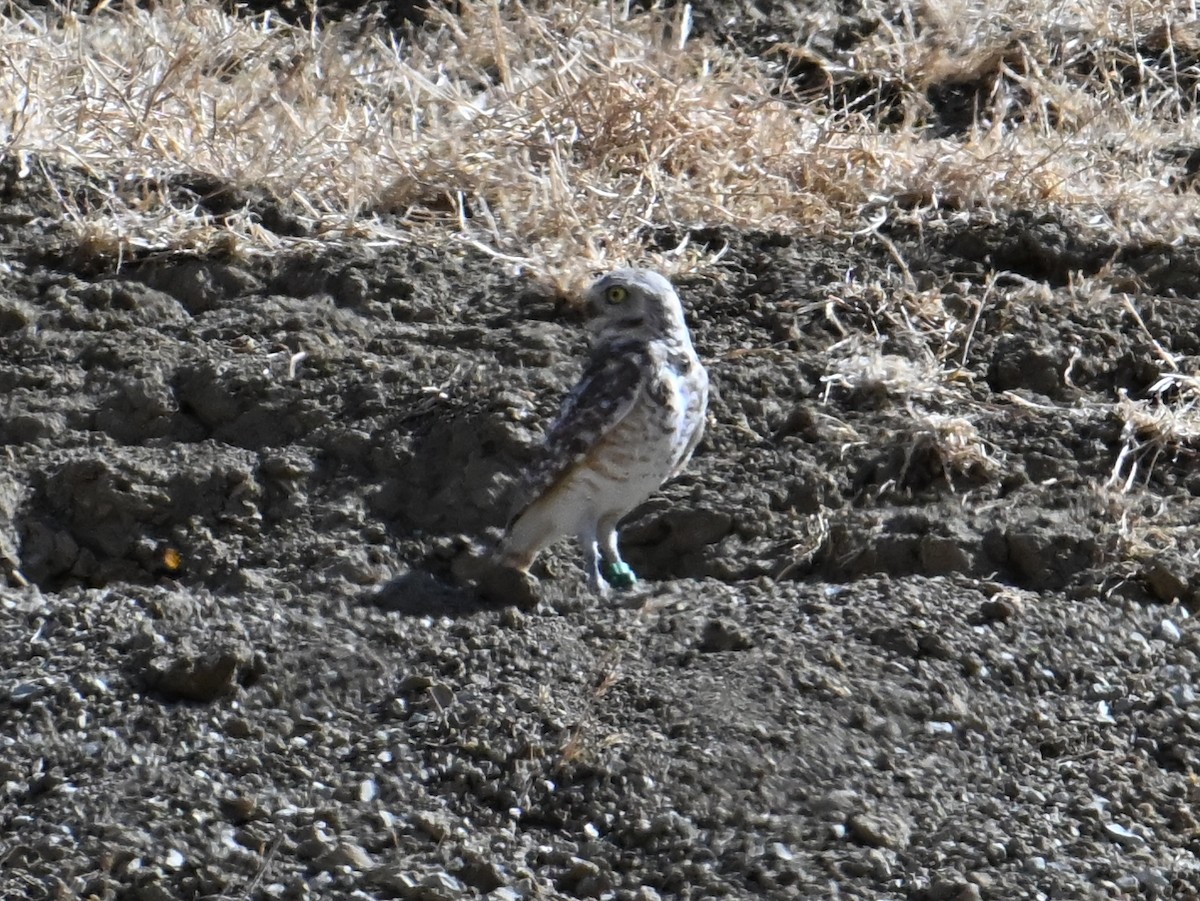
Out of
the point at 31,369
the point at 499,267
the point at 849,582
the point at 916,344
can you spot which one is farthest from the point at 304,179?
the point at 849,582

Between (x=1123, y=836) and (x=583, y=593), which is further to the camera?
(x=583, y=593)

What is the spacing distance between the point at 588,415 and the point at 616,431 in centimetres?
10

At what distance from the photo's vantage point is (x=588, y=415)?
17.2 ft

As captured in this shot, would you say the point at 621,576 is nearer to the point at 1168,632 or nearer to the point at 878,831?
the point at 878,831

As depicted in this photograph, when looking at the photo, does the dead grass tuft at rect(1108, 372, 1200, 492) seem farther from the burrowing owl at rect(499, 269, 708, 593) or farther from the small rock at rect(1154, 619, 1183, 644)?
the burrowing owl at rect(499, 269, 708, 593)

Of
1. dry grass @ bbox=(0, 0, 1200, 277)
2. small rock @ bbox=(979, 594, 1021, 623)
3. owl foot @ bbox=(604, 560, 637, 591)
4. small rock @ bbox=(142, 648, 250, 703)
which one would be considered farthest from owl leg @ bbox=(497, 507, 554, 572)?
dry grass @ bbox=(0, 0, 1200, 277)

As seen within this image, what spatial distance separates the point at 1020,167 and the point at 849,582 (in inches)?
108

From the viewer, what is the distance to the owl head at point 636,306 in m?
5.39

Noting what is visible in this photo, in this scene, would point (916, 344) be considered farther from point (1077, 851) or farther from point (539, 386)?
point (1077, 851)

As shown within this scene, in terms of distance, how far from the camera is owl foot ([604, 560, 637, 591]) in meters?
5.32

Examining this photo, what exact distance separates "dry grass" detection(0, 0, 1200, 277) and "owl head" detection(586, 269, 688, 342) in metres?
1.18

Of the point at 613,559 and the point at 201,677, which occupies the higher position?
the point at 613,559

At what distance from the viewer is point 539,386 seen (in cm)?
617

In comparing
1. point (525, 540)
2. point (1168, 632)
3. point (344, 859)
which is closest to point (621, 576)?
point (525, 540)
